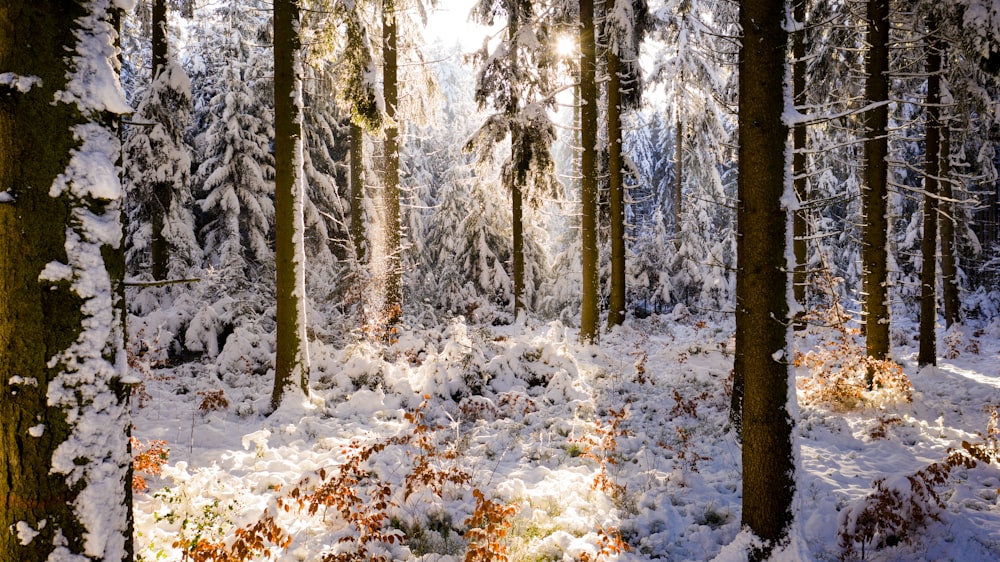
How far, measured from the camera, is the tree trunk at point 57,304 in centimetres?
245

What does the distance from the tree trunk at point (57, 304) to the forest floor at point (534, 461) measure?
133cm

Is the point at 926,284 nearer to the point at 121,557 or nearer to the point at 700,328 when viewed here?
the point at 700,328

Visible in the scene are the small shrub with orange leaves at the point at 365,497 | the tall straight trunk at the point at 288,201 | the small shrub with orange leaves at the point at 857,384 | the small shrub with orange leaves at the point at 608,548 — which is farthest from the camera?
the small shrub with orange leaves at the point at 857,384

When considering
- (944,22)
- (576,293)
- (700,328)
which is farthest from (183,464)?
(576,293)

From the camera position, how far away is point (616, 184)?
14.0 metres

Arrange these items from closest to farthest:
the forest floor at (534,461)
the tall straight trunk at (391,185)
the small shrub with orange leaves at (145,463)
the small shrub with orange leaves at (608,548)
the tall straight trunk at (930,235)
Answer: the small shrub with orange leaves at (608,548)
the forest floor at (534,461)
the small shrub with orange leaves at (145,463)
the tall straight trunk at (930,235)
the tall straight trunk at (391,185)

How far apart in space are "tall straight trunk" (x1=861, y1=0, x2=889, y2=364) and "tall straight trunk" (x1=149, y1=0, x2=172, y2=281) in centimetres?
1608

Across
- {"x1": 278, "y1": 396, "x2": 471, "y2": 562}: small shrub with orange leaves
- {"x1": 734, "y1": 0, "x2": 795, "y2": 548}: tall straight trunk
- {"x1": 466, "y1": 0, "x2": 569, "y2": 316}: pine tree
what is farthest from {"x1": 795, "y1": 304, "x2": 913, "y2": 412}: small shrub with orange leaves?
{"x1": 466, "y1": 0, "x2": 569, "y2": 316}: pine tree

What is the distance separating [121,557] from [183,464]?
3255 mm

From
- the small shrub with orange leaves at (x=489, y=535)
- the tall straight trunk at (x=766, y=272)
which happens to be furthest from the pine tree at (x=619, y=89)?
the small shrub with orange leaves at (x=489, y=535)

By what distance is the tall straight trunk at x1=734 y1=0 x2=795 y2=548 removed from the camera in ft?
14.3

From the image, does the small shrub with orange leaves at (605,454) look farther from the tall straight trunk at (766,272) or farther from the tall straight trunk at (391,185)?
the tall straight trunk at (391,185)

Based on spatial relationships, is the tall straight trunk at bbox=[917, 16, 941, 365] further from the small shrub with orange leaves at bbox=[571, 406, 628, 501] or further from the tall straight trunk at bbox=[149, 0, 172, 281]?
the tall straight trunk at bbox=[149, 0, 172, 281]

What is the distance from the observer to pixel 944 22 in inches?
372
